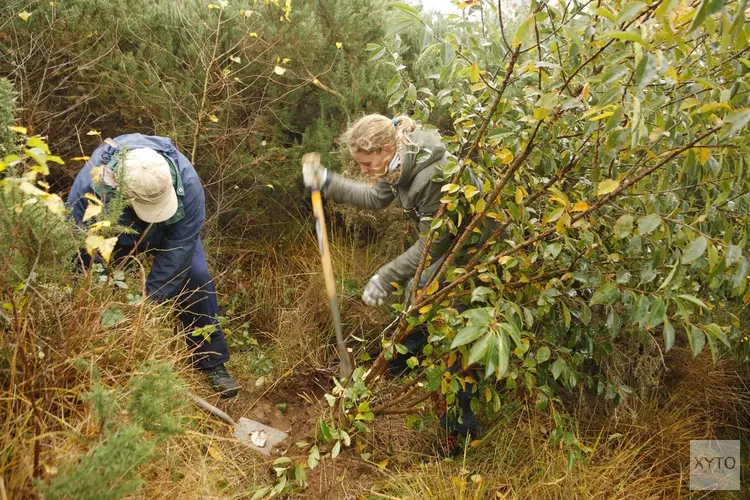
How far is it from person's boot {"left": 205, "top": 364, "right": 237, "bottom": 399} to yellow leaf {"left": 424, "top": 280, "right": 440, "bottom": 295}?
1471mm

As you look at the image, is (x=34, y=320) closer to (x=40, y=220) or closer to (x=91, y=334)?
(x=91, y=334)

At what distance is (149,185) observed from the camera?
2.29 m

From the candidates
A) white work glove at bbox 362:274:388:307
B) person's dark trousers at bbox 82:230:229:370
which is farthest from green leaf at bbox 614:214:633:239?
person's dark trousers at bbox 82:230:229:370

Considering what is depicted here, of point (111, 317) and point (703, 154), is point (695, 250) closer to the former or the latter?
point (703, 154)

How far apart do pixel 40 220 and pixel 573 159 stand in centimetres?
192

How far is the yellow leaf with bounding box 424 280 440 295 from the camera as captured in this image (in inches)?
85.3

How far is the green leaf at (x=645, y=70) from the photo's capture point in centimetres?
113

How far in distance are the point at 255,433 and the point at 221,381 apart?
421mm

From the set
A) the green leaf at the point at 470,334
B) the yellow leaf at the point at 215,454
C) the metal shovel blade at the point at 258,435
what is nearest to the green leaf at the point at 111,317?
the yellow leaf at the point at 215,454

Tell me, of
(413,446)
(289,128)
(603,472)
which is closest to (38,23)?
(289,128)

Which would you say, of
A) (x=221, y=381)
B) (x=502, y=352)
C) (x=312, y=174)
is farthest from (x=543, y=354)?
(x=221, y=381)

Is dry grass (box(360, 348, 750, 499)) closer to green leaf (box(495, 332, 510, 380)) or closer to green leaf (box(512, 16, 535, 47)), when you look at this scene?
green leaf (box(495, 332, 510, 380))

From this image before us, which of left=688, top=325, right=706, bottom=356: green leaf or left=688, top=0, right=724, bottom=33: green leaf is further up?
left=688, top=0, right=724, bottom=33: green leaf

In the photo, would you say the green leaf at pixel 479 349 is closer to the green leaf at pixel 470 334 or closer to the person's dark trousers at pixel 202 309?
the green leaf at pixel 470 334
